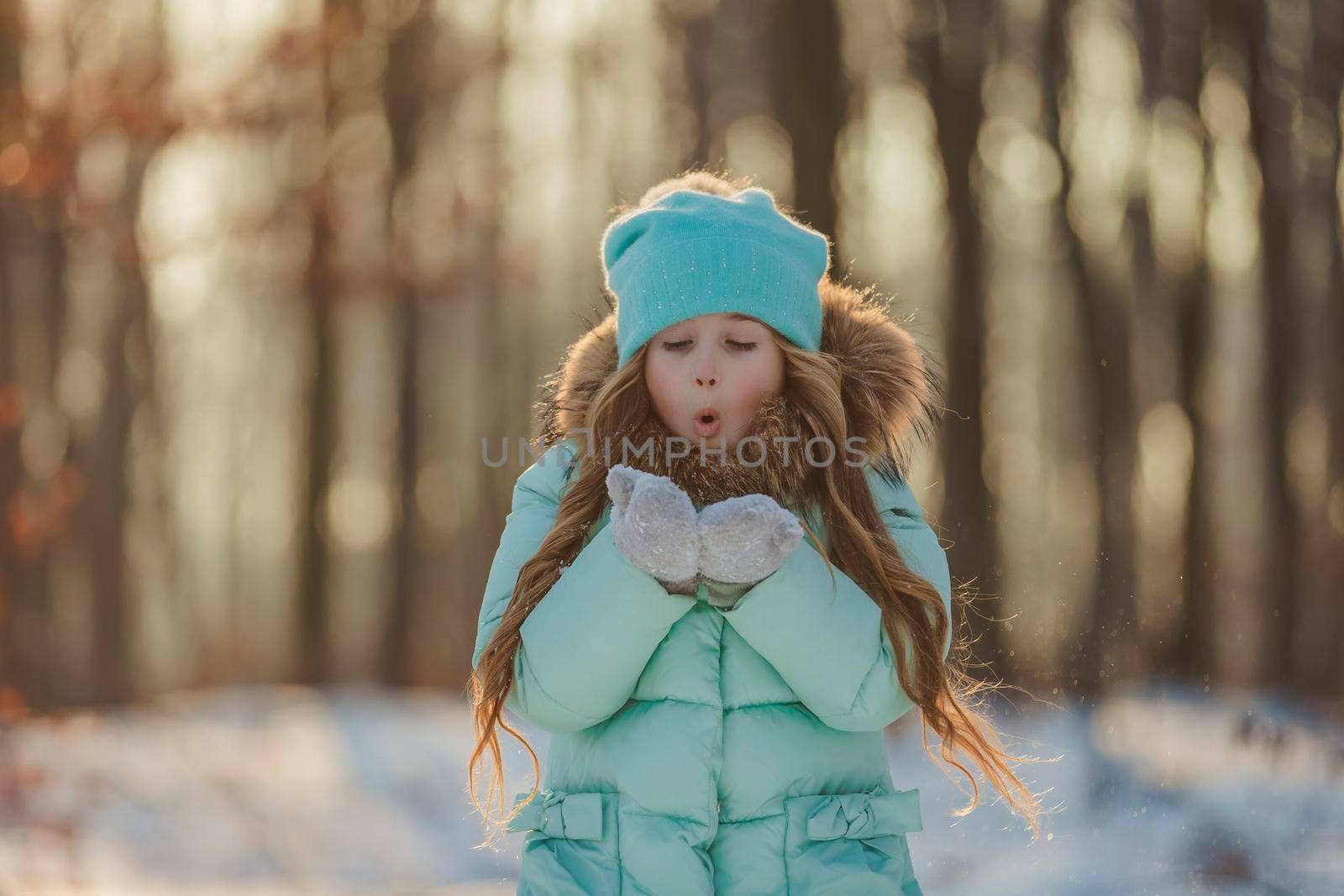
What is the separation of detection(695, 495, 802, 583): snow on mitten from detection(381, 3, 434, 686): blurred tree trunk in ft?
17.4

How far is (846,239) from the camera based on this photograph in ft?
18.7

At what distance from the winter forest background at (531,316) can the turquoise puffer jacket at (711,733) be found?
145 inches

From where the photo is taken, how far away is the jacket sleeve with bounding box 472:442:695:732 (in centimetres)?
156

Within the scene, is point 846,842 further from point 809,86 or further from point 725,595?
point 809,86

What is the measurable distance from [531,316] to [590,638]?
5.03m

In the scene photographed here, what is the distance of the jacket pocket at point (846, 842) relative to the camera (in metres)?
1.61

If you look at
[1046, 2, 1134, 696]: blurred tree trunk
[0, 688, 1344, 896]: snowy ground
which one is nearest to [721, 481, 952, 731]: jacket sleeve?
[0, 688, 1344, 896]: snowy ground

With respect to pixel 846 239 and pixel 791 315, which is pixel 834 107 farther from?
pixel 791 315

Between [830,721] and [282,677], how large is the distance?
5.60 meters

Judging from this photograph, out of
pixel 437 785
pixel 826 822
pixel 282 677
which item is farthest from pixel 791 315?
pixel 282 677

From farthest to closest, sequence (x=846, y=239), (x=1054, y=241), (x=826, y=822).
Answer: (x=1054, y=241), (x=846, y=239), (x=826, y=822)

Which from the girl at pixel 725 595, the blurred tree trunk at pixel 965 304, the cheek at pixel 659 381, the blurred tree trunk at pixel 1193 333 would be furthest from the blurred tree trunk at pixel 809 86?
the cheek at pixel 659 381

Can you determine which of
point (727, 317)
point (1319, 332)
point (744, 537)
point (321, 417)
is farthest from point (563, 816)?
point (1319, 332)

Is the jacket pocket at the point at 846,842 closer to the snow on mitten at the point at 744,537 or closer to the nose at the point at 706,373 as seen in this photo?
the snow on mitten at the point at 744,537
